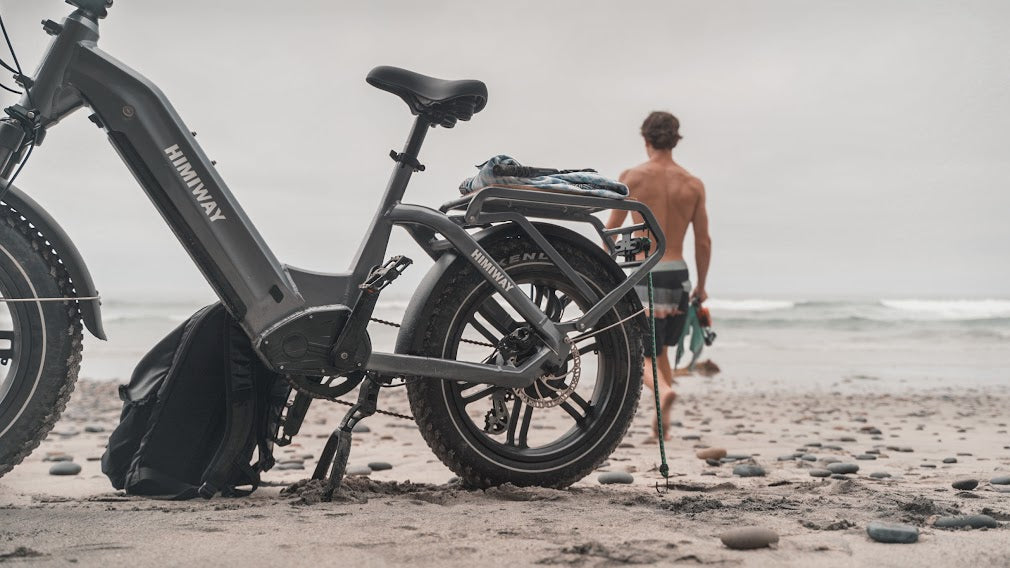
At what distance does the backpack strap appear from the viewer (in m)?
3.15

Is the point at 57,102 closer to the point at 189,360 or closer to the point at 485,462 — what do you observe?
the point at 189,360

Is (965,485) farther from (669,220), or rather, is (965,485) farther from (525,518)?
(669,220)

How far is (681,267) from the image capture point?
5945 mm

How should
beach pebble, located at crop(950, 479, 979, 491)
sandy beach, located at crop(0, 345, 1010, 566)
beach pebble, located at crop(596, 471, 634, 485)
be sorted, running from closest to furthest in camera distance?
sandy beach, located at crop(0, 345, 1010, 566) → beach pebble, located at crop(950, 479, 979, 491) → beach pebble, located at crop(596, 471, 634, 485)

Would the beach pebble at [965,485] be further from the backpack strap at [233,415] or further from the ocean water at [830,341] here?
the ocean water at [830,341]

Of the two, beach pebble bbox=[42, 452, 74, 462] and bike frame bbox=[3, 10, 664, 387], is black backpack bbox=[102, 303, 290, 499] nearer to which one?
bike frame bbox=[3, 10, 664, 387]

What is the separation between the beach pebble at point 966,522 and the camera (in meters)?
2.67

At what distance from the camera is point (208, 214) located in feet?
10.0

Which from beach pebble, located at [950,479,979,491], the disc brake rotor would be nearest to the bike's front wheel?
the disc brake rotor

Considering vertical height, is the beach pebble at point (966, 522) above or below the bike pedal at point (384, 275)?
below

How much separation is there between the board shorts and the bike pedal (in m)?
3.00

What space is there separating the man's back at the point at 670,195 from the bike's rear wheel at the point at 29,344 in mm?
3877

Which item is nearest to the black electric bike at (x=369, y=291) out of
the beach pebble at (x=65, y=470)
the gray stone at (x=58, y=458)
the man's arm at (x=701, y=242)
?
the beach pebble at (x=65, y=470)

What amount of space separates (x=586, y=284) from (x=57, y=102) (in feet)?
6.73
